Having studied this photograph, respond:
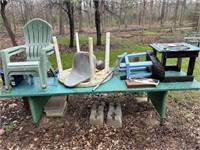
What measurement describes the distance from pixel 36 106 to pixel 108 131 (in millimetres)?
817

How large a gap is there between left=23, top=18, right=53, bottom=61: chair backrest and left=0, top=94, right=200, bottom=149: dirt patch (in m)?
0.95

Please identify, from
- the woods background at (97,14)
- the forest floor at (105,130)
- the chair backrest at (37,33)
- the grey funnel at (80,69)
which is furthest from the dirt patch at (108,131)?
the woods background at (97,14)

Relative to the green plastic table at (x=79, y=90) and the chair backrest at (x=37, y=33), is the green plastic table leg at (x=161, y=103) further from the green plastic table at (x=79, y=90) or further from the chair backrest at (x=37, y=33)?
the chair backrest at (x=37, y=33)

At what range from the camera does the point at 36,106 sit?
6.63 feet

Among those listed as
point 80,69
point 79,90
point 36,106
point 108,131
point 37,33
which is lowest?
point 108,131

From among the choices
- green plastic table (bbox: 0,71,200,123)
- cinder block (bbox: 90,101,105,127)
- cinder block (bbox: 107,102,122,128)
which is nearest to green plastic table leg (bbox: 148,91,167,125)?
green plastic table (bbox: 0,71,200,123)

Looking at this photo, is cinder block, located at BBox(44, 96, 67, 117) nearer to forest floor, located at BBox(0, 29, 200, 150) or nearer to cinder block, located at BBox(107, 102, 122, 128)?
forest floor, located at BBox(0, 29, 200, 150)

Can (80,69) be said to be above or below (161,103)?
→ above

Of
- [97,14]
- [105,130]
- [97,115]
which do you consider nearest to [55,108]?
[97,115]

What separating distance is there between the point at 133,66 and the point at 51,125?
3.65ft

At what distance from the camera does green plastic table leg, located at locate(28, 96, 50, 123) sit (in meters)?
1.94

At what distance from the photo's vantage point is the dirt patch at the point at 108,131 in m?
1.81

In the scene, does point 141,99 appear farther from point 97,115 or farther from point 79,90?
point 79,90

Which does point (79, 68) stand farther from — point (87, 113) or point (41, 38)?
point (41, 38)
